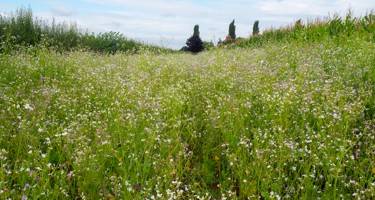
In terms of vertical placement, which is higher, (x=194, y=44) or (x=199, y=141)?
(x=194, y=44)

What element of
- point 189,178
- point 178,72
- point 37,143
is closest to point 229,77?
point 178,72

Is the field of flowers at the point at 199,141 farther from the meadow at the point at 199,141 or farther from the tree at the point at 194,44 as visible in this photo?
the tree at the point at 194,44

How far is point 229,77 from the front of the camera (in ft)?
26.1

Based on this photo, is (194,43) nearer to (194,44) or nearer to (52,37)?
(194,44)

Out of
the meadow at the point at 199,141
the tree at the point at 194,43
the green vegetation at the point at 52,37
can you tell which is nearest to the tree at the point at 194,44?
the tree at the point at 194,43

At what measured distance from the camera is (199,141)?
5328 mm

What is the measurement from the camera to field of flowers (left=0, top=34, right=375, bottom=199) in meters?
3.65

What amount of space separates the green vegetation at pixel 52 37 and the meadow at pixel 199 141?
26.1ft

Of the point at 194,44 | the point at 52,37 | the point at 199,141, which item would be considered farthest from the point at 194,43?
the point at 199,141

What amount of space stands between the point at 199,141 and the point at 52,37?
1616 centimetres

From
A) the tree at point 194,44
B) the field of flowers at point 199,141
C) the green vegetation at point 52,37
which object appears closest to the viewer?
the field of flowers at point 199,141

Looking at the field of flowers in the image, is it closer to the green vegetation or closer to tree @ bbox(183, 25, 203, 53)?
the green vegetation

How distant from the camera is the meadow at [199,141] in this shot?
12.0 ft

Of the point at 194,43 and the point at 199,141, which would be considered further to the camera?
the point at 194,43
